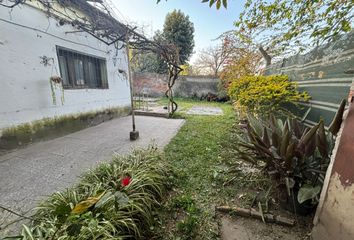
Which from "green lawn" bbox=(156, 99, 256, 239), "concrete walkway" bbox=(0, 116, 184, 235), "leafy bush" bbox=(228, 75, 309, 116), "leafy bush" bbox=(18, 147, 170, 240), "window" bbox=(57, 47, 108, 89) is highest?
"window" bbox=(57, 47, 108, 89)

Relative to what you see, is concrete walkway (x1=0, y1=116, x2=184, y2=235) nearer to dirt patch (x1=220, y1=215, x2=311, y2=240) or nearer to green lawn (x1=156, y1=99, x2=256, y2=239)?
green lawn (x1=156, y1=99, x2=256, y2=239)

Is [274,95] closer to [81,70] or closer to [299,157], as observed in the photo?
[299,157]

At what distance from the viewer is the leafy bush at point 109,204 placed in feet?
3.20

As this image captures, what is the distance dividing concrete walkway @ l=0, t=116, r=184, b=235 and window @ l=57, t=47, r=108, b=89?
1.33 meters

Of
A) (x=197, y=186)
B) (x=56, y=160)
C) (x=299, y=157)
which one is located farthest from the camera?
(x=56, y=160)

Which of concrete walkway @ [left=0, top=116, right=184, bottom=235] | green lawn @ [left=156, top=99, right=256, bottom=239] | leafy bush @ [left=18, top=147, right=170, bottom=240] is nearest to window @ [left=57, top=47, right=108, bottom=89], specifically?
concrete walkway @ [left=0, top=116, right=184, bottom=235]

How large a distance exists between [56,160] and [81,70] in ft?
9.49

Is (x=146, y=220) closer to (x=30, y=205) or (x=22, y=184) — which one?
(x=30, y=205)

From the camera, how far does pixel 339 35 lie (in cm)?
231

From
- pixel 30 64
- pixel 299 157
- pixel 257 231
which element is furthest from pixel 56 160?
pixel 299 157

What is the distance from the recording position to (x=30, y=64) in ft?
11.4

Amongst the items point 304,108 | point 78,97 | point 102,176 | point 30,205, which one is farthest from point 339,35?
point 78,97

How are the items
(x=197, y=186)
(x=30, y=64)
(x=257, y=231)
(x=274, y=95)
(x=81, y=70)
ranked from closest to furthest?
(x=257, y=231) → (x=197, y=186) → (x=274, y=95) → (x=30, y=64) → (x=81, y=70)

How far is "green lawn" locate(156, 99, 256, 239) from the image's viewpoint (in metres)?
1.60
